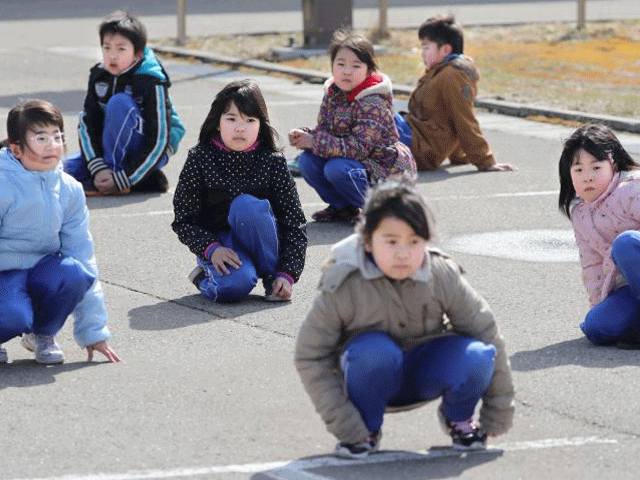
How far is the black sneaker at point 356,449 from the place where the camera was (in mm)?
5203

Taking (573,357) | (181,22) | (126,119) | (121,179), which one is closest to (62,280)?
(573,357)

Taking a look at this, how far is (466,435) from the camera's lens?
5281mm

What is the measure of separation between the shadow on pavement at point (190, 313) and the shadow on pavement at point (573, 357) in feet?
4.66

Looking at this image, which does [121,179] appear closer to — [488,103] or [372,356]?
[488,103]

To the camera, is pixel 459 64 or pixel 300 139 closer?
pixel 300 139

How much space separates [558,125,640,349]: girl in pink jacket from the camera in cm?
662

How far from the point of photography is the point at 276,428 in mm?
5641

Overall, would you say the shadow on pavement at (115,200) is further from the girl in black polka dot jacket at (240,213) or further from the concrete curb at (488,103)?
the concrete curb at (488,103)

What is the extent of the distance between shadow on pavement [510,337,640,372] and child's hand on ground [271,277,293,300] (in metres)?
1.36

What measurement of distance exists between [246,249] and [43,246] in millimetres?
1418

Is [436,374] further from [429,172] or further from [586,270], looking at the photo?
[429,172]

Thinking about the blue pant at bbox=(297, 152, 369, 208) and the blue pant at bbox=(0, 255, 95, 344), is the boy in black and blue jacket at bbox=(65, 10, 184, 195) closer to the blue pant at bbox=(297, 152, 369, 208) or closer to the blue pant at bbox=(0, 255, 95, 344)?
the blue pant at bbox=(297, 152, 369, 208)

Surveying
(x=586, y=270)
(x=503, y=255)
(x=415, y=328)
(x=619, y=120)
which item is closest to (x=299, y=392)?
(x=415, y=328)

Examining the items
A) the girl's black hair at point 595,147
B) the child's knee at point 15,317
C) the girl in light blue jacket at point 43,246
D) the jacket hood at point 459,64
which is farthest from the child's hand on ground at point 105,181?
the girl's black hair at point 595,147
